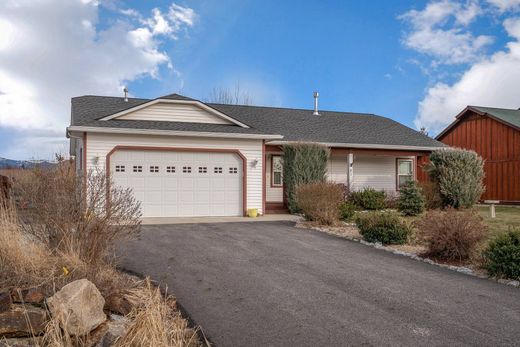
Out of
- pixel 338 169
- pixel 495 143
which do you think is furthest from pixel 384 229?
pixel 495 143

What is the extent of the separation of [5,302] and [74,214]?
1.73m

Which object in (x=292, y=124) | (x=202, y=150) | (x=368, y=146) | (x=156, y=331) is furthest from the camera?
(x=292, y=124)

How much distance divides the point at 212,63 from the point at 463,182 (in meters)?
11.6

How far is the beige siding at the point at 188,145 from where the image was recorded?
1498 cm

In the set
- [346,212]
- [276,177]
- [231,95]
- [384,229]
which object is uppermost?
[231,95]

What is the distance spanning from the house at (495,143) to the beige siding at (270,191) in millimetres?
12418

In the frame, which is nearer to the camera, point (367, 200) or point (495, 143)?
point (367, 200)

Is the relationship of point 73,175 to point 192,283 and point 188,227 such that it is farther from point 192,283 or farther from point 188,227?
point 188,227

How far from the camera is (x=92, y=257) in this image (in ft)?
19.9

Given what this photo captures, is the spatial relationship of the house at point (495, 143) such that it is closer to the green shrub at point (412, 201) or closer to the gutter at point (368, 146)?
the gutter at point (368, 146)

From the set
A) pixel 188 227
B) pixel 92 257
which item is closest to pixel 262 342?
pixel 92 257

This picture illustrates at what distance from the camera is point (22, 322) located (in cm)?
447

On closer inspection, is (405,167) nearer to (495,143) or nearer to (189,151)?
(495,143)

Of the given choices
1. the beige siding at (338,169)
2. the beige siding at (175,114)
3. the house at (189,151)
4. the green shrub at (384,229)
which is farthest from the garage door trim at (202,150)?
the green shrub at (384,229)
